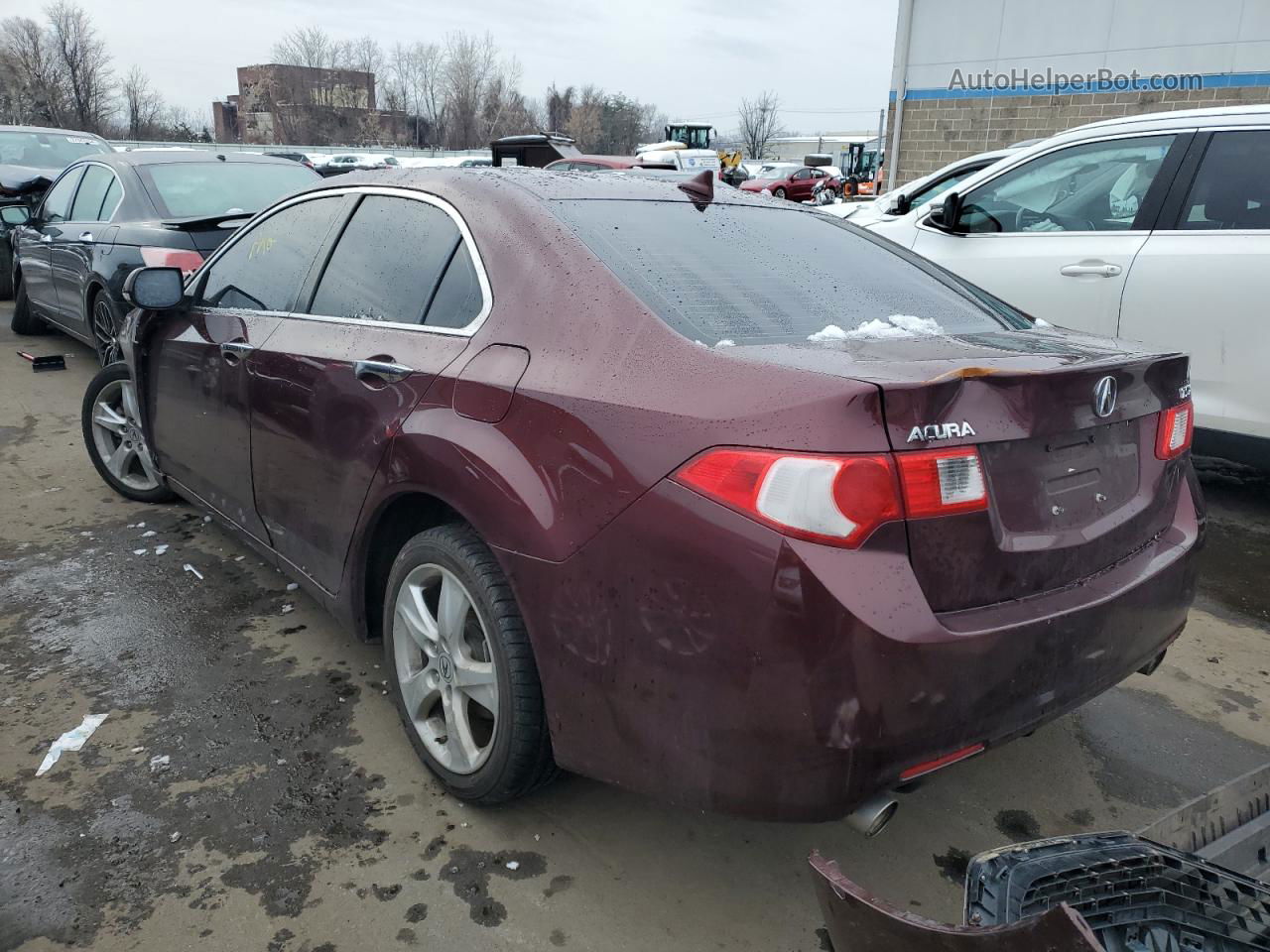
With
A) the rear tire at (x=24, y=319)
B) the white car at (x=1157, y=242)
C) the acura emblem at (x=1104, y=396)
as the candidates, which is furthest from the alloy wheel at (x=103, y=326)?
the acura emblem at (x=1104, y=396)

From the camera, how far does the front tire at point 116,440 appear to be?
4633 mm

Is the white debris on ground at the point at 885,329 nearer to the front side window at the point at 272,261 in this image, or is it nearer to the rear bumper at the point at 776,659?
the rear bumper at the point at 776,659

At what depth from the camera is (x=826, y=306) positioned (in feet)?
7.99

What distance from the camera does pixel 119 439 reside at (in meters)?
4.84

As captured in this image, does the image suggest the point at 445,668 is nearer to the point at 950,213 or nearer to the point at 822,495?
the point at 822,495

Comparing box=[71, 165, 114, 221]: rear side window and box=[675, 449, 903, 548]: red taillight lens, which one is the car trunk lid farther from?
box=[71, 165, 114, 221]: rear side window

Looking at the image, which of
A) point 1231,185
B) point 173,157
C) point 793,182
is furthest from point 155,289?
point 793,182

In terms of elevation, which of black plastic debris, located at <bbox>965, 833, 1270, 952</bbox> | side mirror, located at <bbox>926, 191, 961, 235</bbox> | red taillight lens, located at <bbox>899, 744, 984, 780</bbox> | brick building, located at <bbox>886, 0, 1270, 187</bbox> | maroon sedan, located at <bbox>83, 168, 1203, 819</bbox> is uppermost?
brick building, located at <bbox>886, 0, 1270, 187</bbox>

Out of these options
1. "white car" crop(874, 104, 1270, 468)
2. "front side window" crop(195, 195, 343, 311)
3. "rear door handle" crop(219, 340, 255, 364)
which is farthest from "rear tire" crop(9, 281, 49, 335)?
"white car" crop(874, 104, 1270, 468)

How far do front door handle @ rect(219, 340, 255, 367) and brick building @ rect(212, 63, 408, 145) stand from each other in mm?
74203

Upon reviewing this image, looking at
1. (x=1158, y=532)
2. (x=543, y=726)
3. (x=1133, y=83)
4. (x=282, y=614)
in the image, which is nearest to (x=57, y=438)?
(x=282, y=614)

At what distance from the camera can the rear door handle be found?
3307 mm

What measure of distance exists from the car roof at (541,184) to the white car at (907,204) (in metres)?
2.82

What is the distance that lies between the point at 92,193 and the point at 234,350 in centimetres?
482
